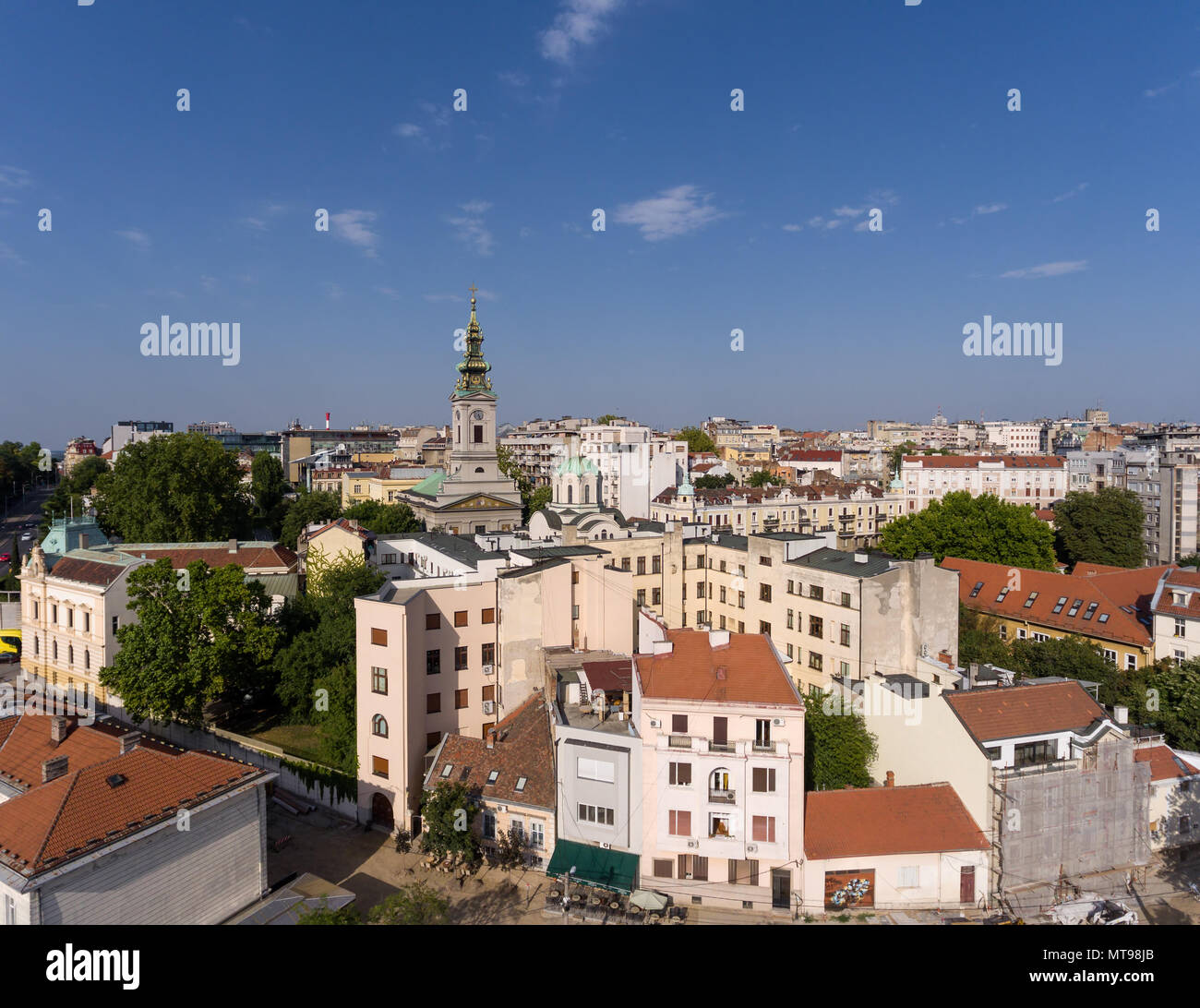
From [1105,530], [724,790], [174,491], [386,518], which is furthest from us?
[1105,530]

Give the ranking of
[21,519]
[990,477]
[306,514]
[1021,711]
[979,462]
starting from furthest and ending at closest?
[21,519] < [979,462] < [990,477] < [306,514] < [1021,711]

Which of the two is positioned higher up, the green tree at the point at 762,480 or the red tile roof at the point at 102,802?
the green tree at the point at 762,480

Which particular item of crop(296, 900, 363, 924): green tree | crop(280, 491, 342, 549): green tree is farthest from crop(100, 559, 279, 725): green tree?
crop(280, 491, 342, 549): green tree

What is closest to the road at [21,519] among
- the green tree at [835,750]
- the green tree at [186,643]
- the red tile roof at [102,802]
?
the green tree at [186,643]

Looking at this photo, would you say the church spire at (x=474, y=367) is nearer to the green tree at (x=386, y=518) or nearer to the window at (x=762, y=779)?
the green tree at (x=386, y=518)

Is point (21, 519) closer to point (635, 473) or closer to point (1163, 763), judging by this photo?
point (635, 473)

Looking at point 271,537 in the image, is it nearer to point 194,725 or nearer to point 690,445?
point 194,725

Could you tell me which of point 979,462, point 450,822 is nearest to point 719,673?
point 450,822
